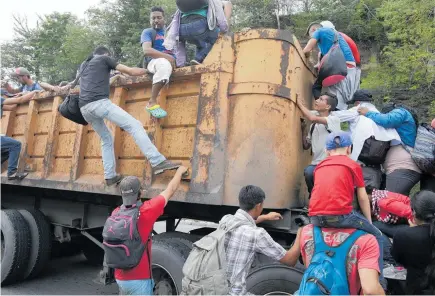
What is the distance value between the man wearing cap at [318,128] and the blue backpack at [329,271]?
2.88ft

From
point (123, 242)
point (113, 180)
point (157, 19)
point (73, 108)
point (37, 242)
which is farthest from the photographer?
point (37, 242)

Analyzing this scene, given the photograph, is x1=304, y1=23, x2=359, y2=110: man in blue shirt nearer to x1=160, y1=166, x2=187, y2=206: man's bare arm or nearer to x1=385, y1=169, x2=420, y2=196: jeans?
x1=385, y1=169, x2=420, y2=196: jeans

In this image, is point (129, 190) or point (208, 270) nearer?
point (208, 270)

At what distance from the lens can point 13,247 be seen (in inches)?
175

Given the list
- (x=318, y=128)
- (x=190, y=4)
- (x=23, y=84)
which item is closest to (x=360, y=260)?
(x=318, y=128)

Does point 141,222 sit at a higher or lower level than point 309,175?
lower

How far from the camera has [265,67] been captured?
292cm

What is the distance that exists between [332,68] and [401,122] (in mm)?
Result: 830

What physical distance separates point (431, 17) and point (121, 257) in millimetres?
13582

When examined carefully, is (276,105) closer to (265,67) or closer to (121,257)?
(265,67)

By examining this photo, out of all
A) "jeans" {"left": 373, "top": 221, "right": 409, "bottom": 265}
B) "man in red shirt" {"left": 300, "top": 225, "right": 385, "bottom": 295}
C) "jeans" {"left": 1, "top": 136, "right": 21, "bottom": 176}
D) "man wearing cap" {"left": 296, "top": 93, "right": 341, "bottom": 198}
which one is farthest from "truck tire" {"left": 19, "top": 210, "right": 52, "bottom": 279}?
"jeans" {"left": 373, "top": 221, "right": 409, "bottom": 265}

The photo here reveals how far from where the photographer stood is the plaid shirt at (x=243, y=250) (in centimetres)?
240

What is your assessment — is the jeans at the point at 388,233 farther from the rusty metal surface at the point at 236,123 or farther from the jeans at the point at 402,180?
the rusty metal surface at the point at 236,123

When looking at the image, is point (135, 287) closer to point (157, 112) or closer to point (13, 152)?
point (157, 112)
